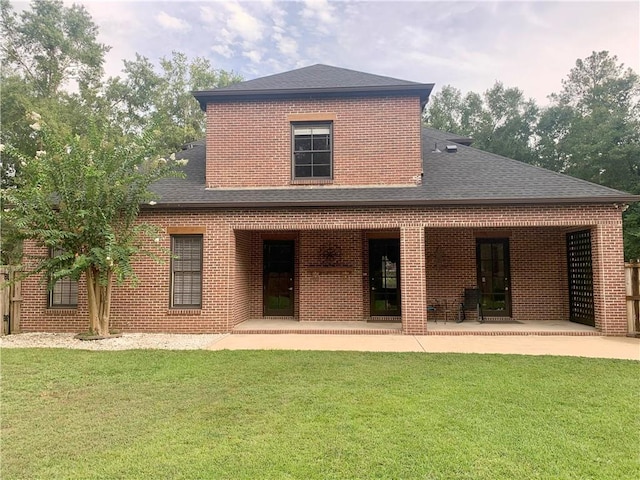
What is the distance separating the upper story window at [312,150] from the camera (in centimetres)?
1070

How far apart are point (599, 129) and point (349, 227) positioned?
19.7 m

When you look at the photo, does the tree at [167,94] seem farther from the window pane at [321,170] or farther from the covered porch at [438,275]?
the covered porch at [438,275]

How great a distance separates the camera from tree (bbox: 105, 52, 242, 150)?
85.5ft

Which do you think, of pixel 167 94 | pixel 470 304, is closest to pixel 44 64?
pixel 167 94

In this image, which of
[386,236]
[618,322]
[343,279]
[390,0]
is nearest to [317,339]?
[343,279]

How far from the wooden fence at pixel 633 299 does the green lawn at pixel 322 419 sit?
3284 mm

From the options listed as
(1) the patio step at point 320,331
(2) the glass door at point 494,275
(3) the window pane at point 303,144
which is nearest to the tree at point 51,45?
(3) the window pane at point 303,144

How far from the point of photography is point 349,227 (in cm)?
938

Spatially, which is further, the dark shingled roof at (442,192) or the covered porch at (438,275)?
the covered porch at (438,275)

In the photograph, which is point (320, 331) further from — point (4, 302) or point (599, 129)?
point (599, 129)

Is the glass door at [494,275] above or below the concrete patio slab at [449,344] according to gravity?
above

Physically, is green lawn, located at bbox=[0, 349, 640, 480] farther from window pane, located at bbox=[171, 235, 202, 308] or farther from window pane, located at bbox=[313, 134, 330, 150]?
window pane, located at bbox=[313, 134, 330, 150]

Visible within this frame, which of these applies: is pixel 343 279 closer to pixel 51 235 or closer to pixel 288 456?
pixel 51 235

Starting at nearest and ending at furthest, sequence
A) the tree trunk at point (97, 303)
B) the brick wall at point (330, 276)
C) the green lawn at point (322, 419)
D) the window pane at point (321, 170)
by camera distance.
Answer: the green lawn at point (322, 419), the tree trunk at point (97, 303), the window pane at point (321, 170), the brick wall at point (330, 276)
